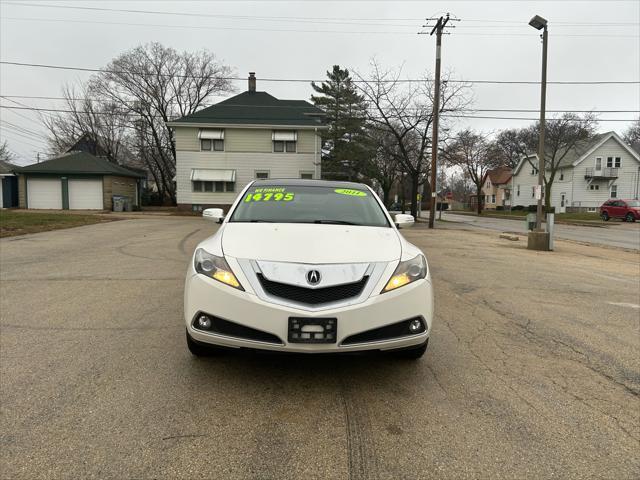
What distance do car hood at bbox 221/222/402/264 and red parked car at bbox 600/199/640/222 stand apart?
36.7m

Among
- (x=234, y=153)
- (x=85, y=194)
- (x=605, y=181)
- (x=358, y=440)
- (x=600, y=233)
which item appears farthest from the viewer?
(x=605, y=181)

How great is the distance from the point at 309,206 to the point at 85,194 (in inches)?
1290

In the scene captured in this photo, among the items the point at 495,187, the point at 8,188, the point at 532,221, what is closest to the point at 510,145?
the point at 495,187

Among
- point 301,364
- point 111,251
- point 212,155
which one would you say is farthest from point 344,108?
point 301,364

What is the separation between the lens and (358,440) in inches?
104

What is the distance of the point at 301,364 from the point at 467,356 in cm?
155

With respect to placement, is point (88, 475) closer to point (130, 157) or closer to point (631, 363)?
point (631, 363)

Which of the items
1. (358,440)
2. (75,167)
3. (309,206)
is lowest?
(358,440)

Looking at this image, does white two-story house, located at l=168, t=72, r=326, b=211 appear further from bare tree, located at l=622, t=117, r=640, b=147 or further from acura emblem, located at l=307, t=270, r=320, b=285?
bare tree, located at l=622, t=117, r=640, b=147

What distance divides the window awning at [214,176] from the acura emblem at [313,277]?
93.1ft

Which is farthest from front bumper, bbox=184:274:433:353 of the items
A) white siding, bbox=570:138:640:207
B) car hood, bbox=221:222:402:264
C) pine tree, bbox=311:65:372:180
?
white siding, bbox=570:138:640:207

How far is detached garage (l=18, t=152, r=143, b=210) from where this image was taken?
31.8m

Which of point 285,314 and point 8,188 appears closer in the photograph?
point 285,314

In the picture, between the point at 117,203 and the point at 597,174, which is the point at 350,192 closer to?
the point at 117,203
